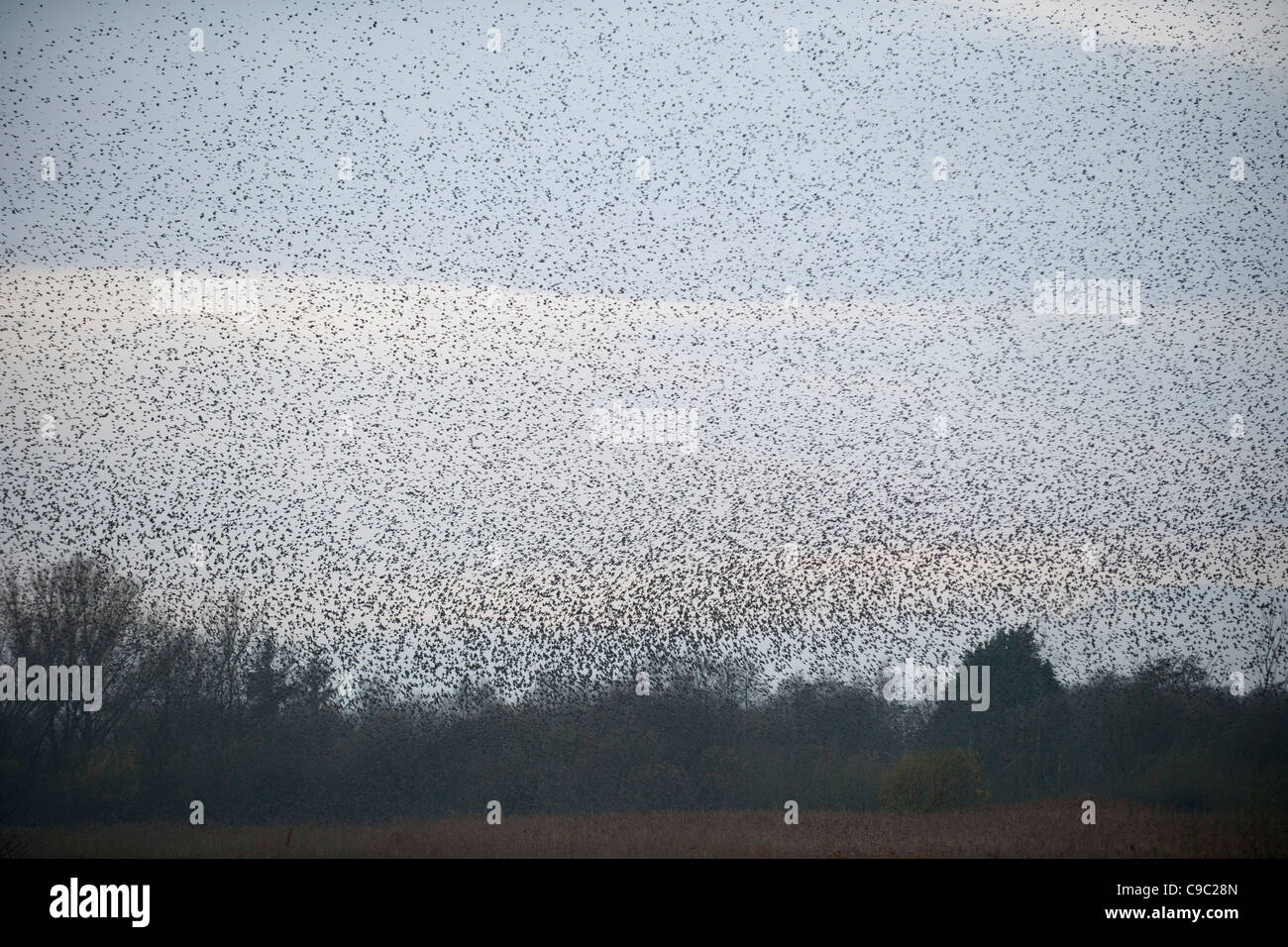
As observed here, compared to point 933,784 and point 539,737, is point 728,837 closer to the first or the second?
point 933,784

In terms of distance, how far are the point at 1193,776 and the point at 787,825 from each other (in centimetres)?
639

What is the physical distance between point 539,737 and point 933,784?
6.34 meters

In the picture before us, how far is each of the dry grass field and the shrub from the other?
0.92ft

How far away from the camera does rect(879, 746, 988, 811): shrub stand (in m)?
19.1

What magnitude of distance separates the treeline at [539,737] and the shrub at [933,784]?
6cm

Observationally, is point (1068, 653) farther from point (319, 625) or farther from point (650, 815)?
point (319, 625)

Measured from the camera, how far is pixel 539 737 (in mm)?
20656

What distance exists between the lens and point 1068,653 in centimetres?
2175

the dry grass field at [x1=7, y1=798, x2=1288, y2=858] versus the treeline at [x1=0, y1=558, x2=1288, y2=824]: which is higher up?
the treeline at [x1=0, y1=558, x2=1288, y2=824]

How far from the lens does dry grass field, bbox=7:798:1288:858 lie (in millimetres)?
16250

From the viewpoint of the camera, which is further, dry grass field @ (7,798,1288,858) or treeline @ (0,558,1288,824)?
treeline @ (0,558,1288,824)

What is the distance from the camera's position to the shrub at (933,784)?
62.8ft

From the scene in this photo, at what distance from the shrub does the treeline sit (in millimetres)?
60

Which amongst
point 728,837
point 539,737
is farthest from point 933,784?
point 539,737
